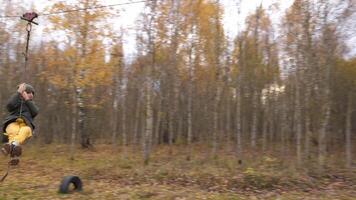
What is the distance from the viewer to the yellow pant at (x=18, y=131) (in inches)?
352

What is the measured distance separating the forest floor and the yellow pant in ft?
8.49

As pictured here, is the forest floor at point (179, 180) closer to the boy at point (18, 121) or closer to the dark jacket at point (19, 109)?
the boy at point (18, 121)

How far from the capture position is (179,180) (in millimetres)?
16328

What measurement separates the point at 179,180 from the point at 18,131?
841cm

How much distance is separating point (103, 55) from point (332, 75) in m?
15.0

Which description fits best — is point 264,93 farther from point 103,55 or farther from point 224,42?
point 103,55

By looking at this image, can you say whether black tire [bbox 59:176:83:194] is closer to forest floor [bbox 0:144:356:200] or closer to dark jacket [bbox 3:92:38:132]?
forest floor [bbox 0:144:356:200]

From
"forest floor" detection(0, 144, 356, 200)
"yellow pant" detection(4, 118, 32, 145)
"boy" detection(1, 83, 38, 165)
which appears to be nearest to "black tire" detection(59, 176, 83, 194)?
"forest floor" detection(0, 144, 356, 200)

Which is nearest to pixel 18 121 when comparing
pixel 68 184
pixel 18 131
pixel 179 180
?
pixel 18 131

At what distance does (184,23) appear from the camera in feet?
78.4

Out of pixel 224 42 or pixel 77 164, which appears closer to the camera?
pixel 77 164

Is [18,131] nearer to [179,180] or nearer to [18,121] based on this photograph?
[18,121]

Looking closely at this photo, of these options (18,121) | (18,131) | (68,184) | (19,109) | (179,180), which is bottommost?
(179,180)

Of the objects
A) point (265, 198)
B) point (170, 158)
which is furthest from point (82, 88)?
point (265, 198)
